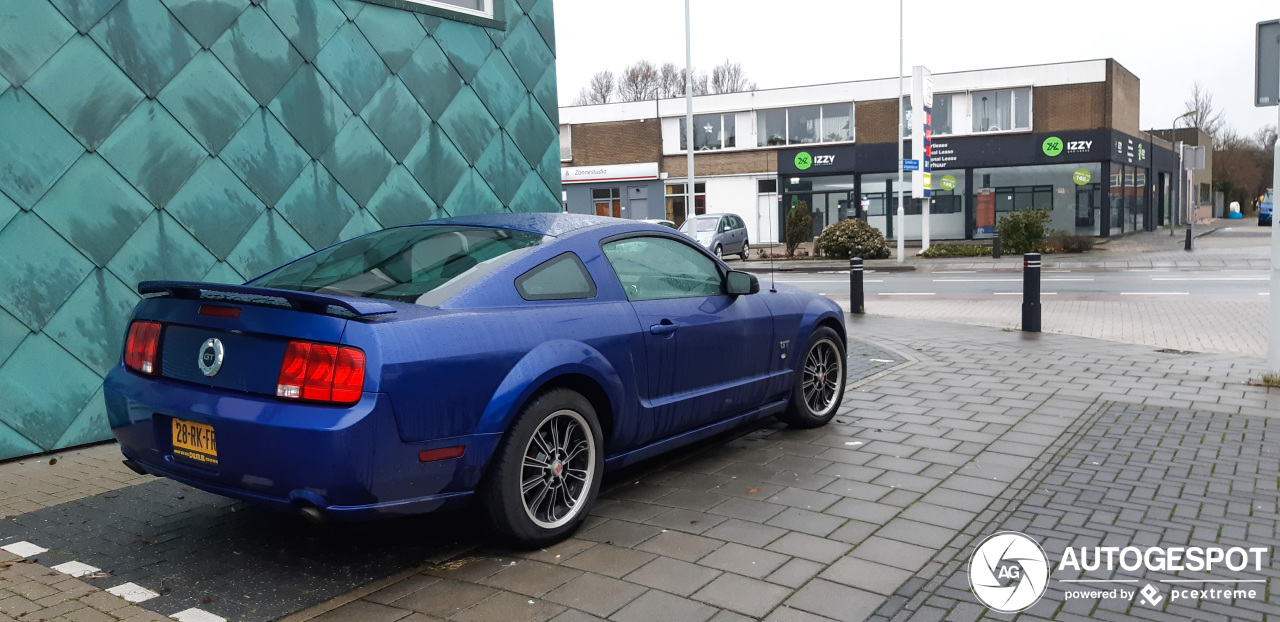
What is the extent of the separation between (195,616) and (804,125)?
43.1 metres

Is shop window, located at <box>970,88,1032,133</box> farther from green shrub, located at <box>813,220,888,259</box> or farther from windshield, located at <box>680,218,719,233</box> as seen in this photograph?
windshield, located at <box>680,218,719,233</box>

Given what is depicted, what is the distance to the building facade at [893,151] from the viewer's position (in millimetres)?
39656

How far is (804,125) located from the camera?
44469 mm

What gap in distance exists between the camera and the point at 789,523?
4.55m

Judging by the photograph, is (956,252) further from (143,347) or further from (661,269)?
(143,347)

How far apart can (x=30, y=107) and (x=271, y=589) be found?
12.2 feet

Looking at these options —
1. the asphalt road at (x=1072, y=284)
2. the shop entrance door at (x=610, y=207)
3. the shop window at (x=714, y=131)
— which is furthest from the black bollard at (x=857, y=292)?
the shop entrance door at (x=610, y=207)

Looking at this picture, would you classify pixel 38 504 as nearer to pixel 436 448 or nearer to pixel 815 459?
pixel 436 448

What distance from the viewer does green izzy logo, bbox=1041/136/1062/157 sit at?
39594mm

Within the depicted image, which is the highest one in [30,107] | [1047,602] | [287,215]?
[30,107]

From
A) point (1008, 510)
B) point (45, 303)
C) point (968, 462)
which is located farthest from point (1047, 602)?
point (45, 303)

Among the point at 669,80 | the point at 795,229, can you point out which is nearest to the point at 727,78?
the point at 669,80

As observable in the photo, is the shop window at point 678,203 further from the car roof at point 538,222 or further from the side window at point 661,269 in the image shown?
the car roof at point 538,222

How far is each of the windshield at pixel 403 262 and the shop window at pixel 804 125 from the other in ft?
133
